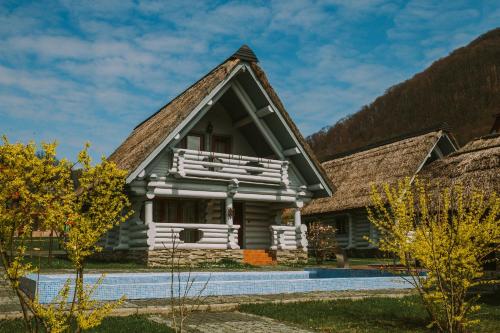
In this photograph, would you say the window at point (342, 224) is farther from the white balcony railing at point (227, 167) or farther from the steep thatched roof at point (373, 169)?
the white balcony railing at point (227, 167)

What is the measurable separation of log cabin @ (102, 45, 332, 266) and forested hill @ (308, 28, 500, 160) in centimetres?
6532

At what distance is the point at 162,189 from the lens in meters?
19.1

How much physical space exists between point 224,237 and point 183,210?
2813 mm

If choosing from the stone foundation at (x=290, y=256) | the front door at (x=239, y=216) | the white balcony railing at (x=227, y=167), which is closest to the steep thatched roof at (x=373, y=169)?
the stone foundation at (x=290, y=256)

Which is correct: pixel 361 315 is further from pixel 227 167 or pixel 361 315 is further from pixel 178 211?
pixel 178 211

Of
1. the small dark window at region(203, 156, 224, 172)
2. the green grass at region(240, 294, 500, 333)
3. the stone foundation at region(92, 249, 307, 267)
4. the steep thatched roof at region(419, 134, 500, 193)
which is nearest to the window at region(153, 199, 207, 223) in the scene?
the small dark window at region(203, 156, 224, 172)

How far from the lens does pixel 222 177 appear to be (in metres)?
20.2

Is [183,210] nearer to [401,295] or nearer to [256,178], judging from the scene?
[256,178]

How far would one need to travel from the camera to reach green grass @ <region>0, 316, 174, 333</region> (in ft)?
23.7

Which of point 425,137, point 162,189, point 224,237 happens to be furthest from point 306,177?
point 425,137

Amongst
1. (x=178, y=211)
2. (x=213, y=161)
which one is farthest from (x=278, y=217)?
(x=178, y=211)

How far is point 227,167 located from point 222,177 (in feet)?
1.64

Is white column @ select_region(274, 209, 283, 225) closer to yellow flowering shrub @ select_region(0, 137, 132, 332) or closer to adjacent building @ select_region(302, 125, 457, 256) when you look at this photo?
adjacent building @ select_region(302, 125, 457, 256)

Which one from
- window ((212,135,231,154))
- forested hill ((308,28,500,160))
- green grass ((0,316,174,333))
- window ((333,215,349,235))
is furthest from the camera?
forested hill ((308,28,500,160))
